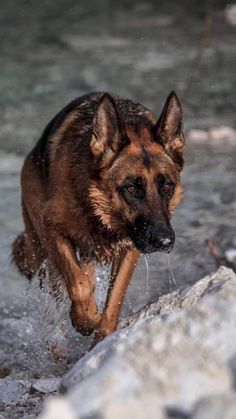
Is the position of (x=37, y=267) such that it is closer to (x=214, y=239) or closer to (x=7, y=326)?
(x=7, y=326)

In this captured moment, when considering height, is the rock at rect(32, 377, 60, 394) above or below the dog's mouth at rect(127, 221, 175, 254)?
below

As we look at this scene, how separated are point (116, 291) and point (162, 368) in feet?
10.2

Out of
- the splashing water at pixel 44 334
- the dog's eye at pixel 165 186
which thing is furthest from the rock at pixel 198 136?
the dog's eye at pixel 165 186

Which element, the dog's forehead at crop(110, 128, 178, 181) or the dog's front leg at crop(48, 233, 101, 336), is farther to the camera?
the dog's front leg at crop(48, 233, 101, 336)

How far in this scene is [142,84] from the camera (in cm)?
1413

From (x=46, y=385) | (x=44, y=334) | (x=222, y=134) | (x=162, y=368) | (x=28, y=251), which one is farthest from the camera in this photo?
(x=222, y=134)

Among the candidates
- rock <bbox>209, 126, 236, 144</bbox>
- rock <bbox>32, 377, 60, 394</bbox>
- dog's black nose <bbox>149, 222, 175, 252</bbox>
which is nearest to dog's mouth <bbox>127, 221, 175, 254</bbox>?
dog's black nose <bbox>149, 222, 175, 252</bbox>

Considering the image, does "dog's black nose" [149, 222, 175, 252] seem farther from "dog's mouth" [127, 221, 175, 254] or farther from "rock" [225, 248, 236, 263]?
"rock" [225, 248, 236, 263]

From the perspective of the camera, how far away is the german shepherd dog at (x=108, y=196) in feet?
18.7

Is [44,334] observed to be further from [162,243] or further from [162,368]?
[162,368]

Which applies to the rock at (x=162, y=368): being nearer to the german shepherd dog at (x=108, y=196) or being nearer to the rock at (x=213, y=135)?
the german shepherd dog at (x=108, y=196)

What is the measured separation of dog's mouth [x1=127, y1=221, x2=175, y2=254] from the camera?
17.6 feet

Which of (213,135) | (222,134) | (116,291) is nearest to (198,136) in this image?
(213,135)

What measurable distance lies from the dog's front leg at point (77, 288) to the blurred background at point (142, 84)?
54.3 inches
